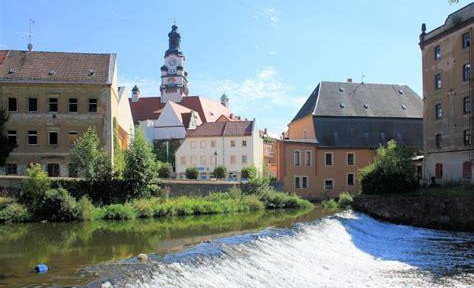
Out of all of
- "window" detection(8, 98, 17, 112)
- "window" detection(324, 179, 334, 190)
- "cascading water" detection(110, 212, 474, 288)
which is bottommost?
"cascading water" detection(110, 212, 474, 288)

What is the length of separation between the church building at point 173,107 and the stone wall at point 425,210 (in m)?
46.1

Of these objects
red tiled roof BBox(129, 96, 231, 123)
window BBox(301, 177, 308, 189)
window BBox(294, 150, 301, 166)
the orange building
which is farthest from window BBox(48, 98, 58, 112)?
red tiled roof BBox(129, 96, 231, 123)

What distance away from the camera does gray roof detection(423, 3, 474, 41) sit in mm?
40306

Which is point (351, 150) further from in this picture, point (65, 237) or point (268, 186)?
point (65, 237)

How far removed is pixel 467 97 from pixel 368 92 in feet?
77.4

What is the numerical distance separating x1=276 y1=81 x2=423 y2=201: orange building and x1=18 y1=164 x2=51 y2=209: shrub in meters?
27.0

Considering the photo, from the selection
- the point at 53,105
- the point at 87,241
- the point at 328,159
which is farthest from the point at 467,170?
the point at 53,105

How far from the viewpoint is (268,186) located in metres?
49.2

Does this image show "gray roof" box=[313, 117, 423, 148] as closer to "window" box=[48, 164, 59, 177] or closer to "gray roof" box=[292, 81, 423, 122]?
"gray roof" box=[292, 81, 423, 122]

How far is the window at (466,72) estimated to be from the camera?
40.0 metres

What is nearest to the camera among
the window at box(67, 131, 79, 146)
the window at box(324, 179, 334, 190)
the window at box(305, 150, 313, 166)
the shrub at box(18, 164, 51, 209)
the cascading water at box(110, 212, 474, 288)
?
the cascading water at box(110, 212, 474, 288)

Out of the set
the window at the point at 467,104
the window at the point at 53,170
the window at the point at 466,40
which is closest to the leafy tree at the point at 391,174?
the window at the point at 467,104

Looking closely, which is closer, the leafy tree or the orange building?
the leafy tree

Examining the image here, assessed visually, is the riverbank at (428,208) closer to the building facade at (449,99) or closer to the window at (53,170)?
the building facade at (449,99)
